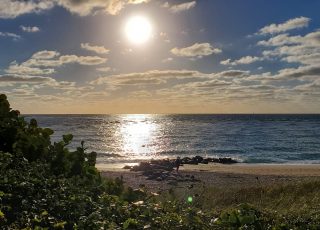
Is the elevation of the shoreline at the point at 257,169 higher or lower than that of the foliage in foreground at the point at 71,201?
lower

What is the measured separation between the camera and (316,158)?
2003 inches

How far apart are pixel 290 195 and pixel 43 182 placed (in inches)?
269

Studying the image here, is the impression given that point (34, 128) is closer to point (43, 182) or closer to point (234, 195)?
point (43, 182)

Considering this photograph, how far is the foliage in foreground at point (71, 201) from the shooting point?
5.42m

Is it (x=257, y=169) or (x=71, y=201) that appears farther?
(x=257, y=169)

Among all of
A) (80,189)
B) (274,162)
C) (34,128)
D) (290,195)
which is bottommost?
(274,162)

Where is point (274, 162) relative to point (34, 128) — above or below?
below

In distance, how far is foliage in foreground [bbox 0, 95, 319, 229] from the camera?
542 cm

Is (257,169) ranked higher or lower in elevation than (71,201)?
lower

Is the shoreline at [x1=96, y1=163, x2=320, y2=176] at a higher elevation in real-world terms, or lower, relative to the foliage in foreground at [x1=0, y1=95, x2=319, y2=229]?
lower

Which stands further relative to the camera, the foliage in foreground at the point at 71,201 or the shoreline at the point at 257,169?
the shoreline at the point at 257,169

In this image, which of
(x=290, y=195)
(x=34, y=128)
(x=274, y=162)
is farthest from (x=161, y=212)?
(x=274, y=162)

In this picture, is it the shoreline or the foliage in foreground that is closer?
the foliage in foreground

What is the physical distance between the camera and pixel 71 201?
19.1ft
